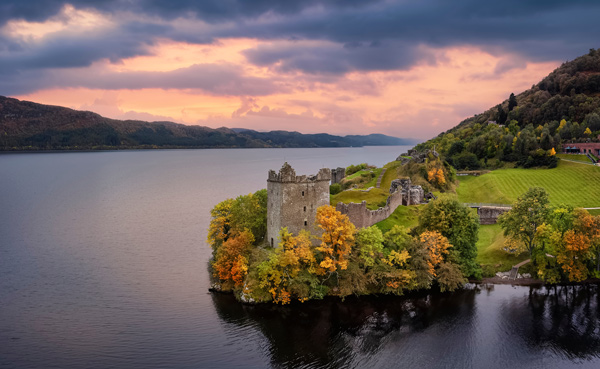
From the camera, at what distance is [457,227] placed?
1606 inches

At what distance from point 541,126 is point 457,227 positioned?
79807 mm

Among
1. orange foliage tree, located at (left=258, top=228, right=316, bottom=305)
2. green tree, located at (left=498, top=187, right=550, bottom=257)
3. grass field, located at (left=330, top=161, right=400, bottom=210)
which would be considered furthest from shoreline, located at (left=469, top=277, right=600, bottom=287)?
orange foliage tree, located at (left=258, top=228, right=316, bottom=305)

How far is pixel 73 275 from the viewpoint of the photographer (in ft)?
145

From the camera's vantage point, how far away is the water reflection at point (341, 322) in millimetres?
29453

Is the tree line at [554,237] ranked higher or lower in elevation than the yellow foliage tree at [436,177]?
lower

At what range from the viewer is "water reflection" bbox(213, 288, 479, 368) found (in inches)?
1160

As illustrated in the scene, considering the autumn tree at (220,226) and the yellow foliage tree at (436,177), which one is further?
the yellow foliage tree at (436,177)

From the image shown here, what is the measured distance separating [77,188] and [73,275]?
254ft

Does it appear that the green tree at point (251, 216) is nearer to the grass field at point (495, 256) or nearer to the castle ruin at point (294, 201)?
the castle ruin at point (294, 201)

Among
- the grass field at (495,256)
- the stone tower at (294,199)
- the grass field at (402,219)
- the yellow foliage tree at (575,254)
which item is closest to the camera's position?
the yellow foliage tree at (575,254)

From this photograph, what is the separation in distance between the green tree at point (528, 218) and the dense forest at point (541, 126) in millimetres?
43293

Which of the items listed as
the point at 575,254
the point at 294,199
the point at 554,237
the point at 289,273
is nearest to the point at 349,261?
the point at 289,273

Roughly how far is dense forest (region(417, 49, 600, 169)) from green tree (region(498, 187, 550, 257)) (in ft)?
142

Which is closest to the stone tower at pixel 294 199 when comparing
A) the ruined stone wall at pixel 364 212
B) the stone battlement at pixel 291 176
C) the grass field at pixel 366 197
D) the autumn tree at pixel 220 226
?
the stone battlement at pixel 291 176
